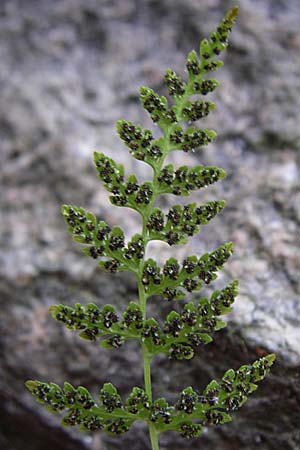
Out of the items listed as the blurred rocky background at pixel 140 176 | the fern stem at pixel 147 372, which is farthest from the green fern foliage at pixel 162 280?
the blurred rocky background at pixel 140 176

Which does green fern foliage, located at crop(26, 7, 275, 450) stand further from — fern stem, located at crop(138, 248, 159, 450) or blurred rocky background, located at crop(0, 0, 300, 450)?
blurred rocky background, located at crop(0, 0, 300, 450)

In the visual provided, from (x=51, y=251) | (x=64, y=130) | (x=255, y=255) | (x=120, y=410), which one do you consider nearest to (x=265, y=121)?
(x=255, y=255)

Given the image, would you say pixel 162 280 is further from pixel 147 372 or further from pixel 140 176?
pixel 140 176

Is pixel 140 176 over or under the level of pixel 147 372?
over

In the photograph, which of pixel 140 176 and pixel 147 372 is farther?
pixel 140 176

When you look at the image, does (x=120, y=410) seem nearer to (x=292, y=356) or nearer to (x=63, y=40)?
(x=292, y=356)

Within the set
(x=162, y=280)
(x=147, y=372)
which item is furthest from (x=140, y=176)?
(x=147, y=372)
